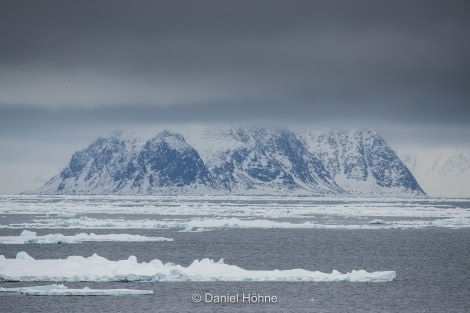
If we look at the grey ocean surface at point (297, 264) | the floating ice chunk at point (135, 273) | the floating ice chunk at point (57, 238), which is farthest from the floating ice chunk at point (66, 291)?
the floating ice chunk at point (57, 238)

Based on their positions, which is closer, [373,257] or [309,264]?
[309,264]

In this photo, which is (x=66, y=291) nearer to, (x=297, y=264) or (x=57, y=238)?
(x=297, y=264)

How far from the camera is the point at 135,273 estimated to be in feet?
96.2

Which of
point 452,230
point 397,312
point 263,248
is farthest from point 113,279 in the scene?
point 452,230

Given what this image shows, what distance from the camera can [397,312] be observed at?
2425 centimetres

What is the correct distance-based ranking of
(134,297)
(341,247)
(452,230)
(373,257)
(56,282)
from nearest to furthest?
(134,297), (56,282), (373,257), (341,247), (452,230)

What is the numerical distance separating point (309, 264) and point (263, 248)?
921cm

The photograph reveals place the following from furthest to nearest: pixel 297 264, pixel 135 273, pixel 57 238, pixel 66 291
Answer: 1. pixel 57 238
2. pixel 297 264
3. pixel 135 273
4. pixel 66 291

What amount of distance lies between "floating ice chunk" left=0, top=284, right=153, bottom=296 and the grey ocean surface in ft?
0.66

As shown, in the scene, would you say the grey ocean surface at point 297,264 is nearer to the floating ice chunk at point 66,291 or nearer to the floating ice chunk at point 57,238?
the floating ice chunk at point 66,291

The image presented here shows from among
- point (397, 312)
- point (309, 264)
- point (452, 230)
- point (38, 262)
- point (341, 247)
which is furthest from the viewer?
point (452, 230)

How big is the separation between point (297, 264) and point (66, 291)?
1416 cm

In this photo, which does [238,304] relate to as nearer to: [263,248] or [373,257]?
[373,257]

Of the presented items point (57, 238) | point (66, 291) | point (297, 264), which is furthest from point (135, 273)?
point (57, 238)
